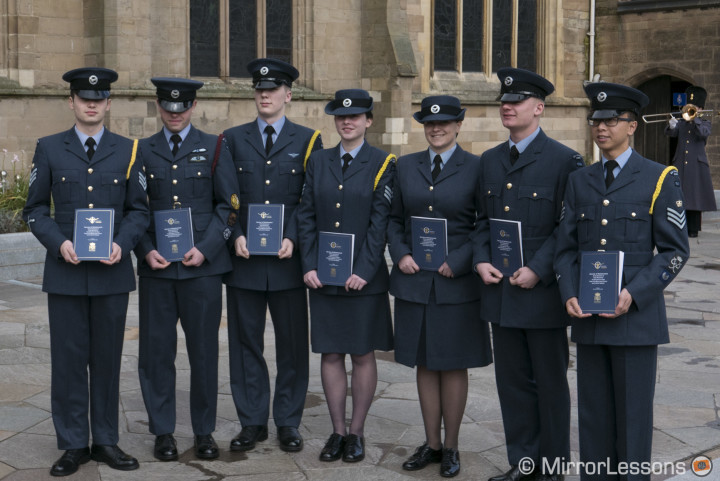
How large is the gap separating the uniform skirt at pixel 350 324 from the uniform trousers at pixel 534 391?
737 mm

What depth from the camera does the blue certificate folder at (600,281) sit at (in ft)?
15.7

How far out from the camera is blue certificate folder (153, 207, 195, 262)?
588 cm

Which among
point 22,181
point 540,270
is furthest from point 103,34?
point 540,270

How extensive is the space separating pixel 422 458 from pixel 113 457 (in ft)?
5.29

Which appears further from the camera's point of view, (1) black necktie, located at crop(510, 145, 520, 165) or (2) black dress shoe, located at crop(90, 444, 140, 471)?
(2) black dress shoe, located at crop(90, 444, 140, 471)

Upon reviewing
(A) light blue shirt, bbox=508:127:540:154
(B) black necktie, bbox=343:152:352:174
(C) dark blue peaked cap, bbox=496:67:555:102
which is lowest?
(B) black necktie, bbox=343:152:352:174

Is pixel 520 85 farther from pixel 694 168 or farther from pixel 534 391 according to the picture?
pixel 694 168

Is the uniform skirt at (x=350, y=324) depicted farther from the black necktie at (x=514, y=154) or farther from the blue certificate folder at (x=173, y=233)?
the black necktie at (x=514, y=154)

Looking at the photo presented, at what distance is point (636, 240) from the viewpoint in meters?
4.84

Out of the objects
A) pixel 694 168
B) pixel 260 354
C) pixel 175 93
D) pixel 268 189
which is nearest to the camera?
pixel 175 93

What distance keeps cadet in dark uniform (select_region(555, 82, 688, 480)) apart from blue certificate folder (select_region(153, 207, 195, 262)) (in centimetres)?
204

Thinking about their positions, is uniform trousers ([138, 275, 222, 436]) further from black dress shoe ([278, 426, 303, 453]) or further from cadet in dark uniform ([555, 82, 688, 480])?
cadet in dark uniform ([555, 82, 688, 480])

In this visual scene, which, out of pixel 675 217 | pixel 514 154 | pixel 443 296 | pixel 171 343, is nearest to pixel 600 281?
pixel 675 217

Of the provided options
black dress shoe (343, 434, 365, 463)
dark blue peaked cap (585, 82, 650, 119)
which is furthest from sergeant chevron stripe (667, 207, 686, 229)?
black dress shoe (343, 434, 365, 463)
